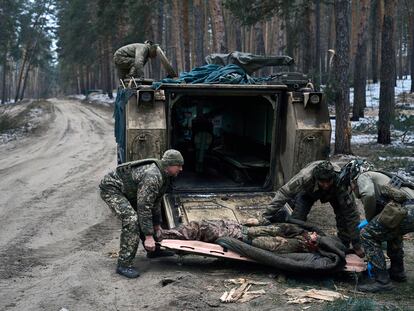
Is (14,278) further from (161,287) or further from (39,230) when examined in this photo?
(39,230)

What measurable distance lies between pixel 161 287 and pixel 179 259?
45.9 inches

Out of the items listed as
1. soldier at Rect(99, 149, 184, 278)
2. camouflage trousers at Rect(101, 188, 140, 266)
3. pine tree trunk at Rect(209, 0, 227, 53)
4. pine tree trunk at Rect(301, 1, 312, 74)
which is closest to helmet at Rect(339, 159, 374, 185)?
soldier at Rect(99, 149, 184, 278)

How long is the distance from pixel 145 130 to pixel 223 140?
4.02 metres

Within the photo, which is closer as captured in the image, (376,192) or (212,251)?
(376,192)

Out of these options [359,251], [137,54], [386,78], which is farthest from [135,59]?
[386,78]

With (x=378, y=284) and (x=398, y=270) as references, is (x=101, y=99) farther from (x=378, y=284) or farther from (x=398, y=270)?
(x=378, y=284)

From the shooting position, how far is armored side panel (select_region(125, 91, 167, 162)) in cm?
794

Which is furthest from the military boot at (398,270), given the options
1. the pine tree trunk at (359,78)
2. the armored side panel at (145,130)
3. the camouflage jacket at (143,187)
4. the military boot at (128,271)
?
the pine tree trunk at (359,78)

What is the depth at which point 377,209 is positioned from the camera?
5.84 m

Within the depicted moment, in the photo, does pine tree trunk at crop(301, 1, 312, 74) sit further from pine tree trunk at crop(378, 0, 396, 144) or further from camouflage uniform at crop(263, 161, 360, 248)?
camouflage uniform at crop(263, 161, 360, 248)

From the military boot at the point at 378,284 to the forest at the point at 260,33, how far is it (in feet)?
17.2

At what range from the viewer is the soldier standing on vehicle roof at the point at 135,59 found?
10680mm

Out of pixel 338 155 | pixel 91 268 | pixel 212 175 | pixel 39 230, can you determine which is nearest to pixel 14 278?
pixel 91 268

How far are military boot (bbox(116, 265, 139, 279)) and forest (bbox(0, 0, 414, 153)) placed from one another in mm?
5716
